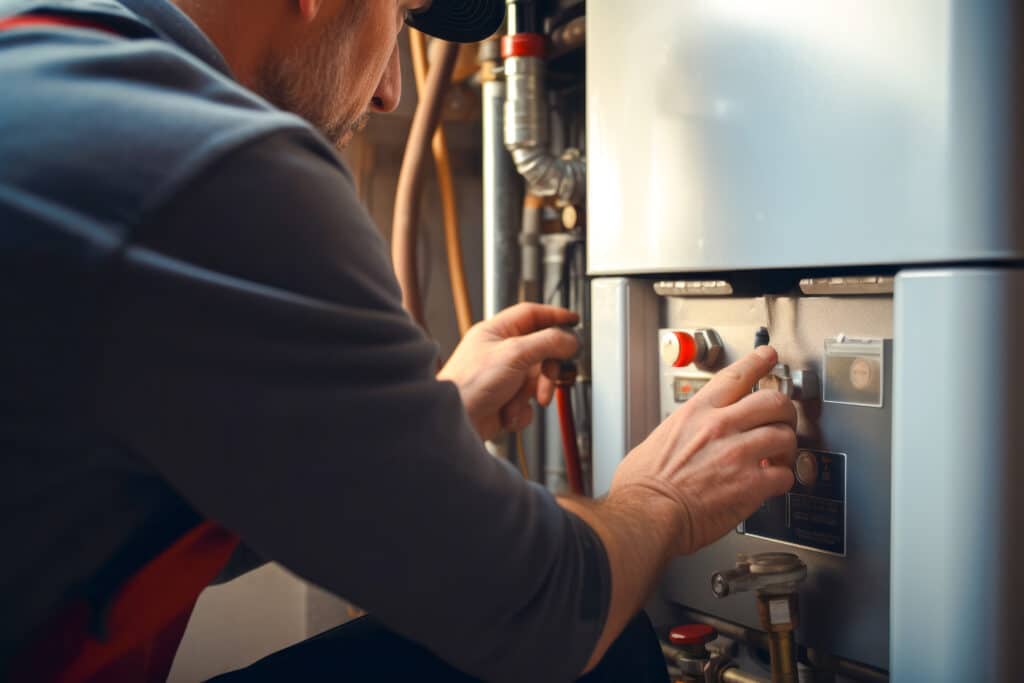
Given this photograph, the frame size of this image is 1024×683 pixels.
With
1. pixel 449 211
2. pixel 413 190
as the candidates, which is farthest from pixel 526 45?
pixel 449 211

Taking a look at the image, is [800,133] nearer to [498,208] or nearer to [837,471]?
[837,471]

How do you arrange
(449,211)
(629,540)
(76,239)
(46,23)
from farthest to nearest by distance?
(449,211)
(629,540)
(46,23)
(76,239)

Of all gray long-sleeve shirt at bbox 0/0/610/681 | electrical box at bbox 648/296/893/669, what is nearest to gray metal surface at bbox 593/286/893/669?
electrical box at bbox 648/296/893/669

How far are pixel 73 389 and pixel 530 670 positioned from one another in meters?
0.33

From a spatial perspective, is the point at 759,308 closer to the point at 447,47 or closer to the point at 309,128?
the point at 309,128

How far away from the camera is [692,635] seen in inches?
36.7

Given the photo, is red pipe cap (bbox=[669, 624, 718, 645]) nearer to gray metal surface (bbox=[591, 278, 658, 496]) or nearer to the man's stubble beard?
gray metal surface (bbox=[591, 278, 658, 496])

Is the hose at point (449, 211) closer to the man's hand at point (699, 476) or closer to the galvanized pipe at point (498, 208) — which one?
the galvanized pipe at point (498, 208)

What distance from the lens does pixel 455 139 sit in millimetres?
1626

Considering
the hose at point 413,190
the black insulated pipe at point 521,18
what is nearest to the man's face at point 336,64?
the black insulated pipe at point 521,18

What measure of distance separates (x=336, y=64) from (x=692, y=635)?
0.62 m

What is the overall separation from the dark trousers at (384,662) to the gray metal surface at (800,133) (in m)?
0.35

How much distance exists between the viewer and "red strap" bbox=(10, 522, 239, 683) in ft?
1.85

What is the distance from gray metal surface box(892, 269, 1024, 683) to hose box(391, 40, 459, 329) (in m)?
0.77
